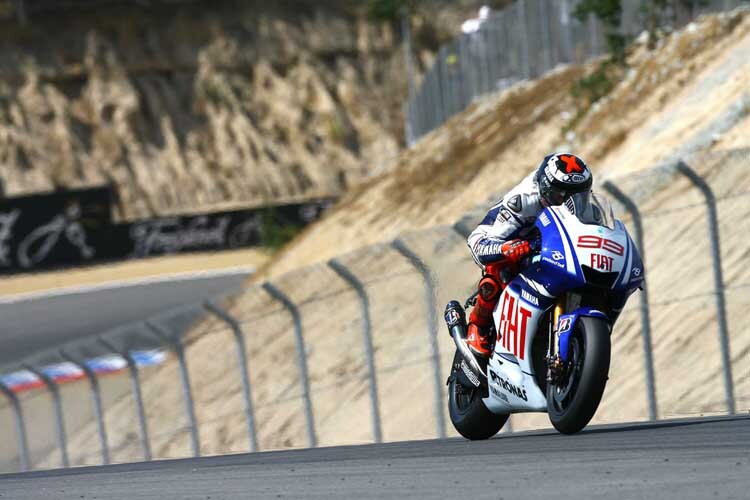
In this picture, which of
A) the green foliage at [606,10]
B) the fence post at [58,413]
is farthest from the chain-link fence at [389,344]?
the green foliage at [606,10]

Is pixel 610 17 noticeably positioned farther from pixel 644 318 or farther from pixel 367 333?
pixel 644 318

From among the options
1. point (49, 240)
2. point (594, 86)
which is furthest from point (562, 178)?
point (49, 240)

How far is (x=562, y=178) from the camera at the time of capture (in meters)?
6.72

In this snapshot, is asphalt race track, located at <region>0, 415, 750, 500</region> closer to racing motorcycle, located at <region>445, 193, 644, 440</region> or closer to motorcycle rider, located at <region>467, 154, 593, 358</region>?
racing motorcycle, located at <region>445, 193, 644, 440</region>

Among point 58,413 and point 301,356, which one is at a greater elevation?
point 301,356

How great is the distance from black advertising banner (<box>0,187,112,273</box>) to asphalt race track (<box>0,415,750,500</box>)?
112 ft

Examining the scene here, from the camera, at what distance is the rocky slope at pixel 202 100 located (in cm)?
5109

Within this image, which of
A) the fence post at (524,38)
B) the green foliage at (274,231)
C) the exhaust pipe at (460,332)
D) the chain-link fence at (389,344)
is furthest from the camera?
the green foliage at (274,231)

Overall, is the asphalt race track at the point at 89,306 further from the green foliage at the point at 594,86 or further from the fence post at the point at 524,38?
the green foliage at the point at 594,86

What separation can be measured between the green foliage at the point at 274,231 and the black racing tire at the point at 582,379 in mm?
31566

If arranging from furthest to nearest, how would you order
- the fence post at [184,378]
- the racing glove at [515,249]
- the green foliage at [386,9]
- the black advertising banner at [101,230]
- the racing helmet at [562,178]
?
the green foliage at [386,9], the black advertising banner at [101,230], the fence post at [184,378], the racing glove at [515,249], the racing helmet at [562,178]

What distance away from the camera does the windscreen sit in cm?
673

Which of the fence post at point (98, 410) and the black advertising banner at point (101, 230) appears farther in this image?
the black advertising banner at point (101, 230)

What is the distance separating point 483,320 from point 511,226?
60cm
